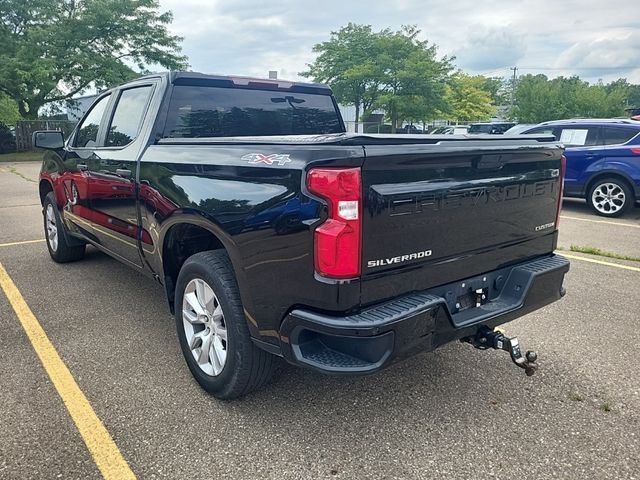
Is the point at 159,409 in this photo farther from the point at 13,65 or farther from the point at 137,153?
the point at 13,65

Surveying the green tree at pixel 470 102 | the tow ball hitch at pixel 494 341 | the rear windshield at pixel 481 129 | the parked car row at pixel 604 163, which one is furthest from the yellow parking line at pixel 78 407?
the green tree at pixel 470 102

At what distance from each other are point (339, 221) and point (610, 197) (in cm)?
885

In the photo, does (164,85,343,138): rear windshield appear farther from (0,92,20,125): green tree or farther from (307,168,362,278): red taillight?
(0,92,20,125): green tree

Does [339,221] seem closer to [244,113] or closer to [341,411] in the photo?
[341,411]

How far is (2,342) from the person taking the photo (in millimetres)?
3803

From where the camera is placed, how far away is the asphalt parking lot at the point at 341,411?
2463 mm

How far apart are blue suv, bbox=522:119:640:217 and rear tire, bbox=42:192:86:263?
831cm

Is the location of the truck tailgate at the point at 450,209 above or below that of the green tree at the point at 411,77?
below

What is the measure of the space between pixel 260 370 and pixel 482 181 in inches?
61.1

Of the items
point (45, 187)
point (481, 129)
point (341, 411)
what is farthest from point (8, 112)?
point (341, 411)

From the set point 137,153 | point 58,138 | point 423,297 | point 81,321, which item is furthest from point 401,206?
point 58,138

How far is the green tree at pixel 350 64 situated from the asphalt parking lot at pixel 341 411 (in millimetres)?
32362

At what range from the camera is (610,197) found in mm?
9328

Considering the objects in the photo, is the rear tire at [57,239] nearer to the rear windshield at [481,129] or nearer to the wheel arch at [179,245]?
the wheel arch at [179,245]
